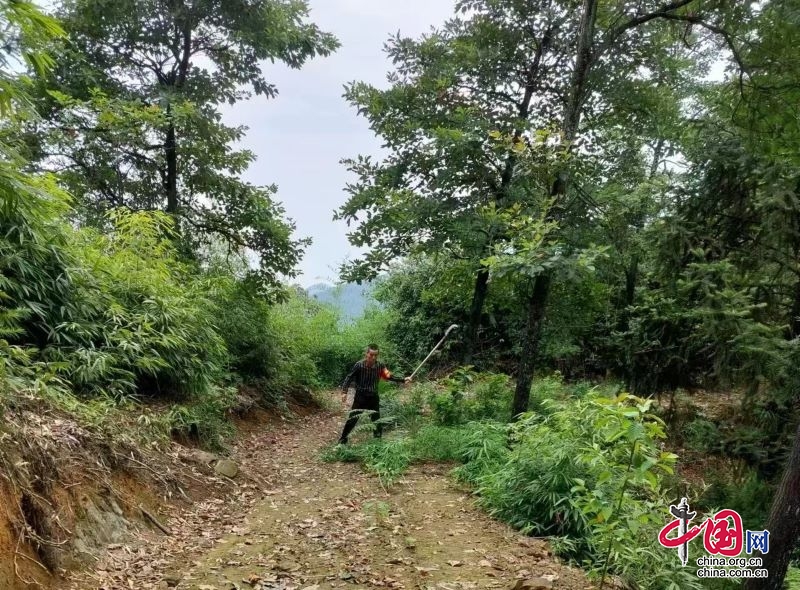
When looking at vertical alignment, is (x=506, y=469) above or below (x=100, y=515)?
above

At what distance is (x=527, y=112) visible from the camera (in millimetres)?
9734

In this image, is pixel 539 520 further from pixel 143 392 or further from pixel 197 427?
pixel 143 392

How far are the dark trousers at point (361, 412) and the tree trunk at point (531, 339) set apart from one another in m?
2.27

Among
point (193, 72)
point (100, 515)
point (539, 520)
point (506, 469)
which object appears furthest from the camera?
point (193, 72)

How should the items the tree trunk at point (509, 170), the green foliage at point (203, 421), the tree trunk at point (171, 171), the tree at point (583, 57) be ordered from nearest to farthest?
the green foliage at point (203, 421)
the tree at point (583, 57)
the tree trunk at point (509, 170)
the tree trunk at point (171, 171)

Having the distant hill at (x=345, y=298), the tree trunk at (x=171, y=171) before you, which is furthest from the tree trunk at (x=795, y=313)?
the distant hill at (x=345, y=298)

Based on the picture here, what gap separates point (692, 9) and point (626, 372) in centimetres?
605

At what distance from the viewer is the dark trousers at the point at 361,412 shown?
8.16 metres

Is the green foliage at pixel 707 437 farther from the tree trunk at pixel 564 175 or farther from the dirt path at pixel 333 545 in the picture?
the dirt path at pixel 333 545

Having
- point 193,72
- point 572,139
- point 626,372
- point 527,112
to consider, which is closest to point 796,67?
point 572,139

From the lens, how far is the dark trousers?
8.16 meters

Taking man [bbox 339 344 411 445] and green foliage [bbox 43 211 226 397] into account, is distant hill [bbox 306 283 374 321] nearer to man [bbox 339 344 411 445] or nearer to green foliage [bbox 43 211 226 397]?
man [bbox 339 344 411 445]

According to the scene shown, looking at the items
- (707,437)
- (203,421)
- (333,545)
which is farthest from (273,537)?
(707,437)
